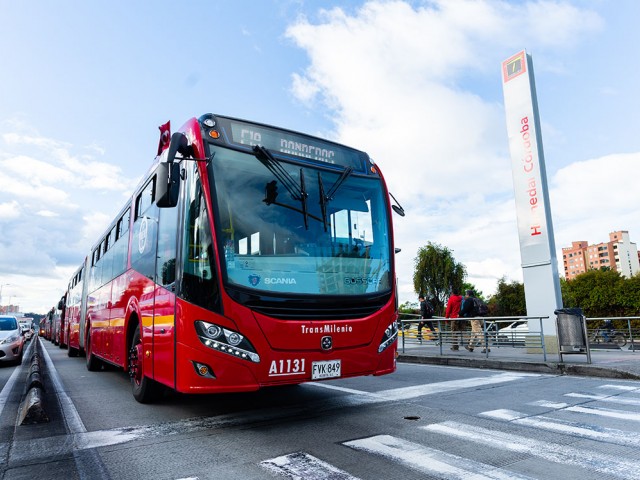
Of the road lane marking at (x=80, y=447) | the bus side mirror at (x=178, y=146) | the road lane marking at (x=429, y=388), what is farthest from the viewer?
the road lane marking at (x=429, y=388)

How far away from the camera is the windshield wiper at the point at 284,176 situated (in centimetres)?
536

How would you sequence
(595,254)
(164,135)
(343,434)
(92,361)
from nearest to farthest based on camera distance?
(343,434) → (164,135) → (92,361) → (595,254)

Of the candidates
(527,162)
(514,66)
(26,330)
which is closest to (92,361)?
(26,330)

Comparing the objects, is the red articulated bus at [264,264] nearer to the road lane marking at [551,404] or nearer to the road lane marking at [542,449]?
the road lane marking at [542,449]

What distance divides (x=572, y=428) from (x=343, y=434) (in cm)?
238

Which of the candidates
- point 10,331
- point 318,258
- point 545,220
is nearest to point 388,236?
point 318,258

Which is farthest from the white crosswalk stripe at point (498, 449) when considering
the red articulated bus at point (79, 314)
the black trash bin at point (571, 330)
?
the red articulated bus at point (79, 314)

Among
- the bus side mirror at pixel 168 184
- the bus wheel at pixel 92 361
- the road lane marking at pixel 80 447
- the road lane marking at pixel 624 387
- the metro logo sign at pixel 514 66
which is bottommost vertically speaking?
the road lane marking at pixel 624 387

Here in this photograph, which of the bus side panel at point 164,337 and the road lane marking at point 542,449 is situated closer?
the road lane marking at point 542,449

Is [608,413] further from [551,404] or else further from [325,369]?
[325,369]

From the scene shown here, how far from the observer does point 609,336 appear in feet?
52.6

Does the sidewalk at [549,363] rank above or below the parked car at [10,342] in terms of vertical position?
below

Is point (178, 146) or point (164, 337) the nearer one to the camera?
point (178, 146)

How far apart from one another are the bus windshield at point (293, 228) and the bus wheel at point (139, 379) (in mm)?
2665
